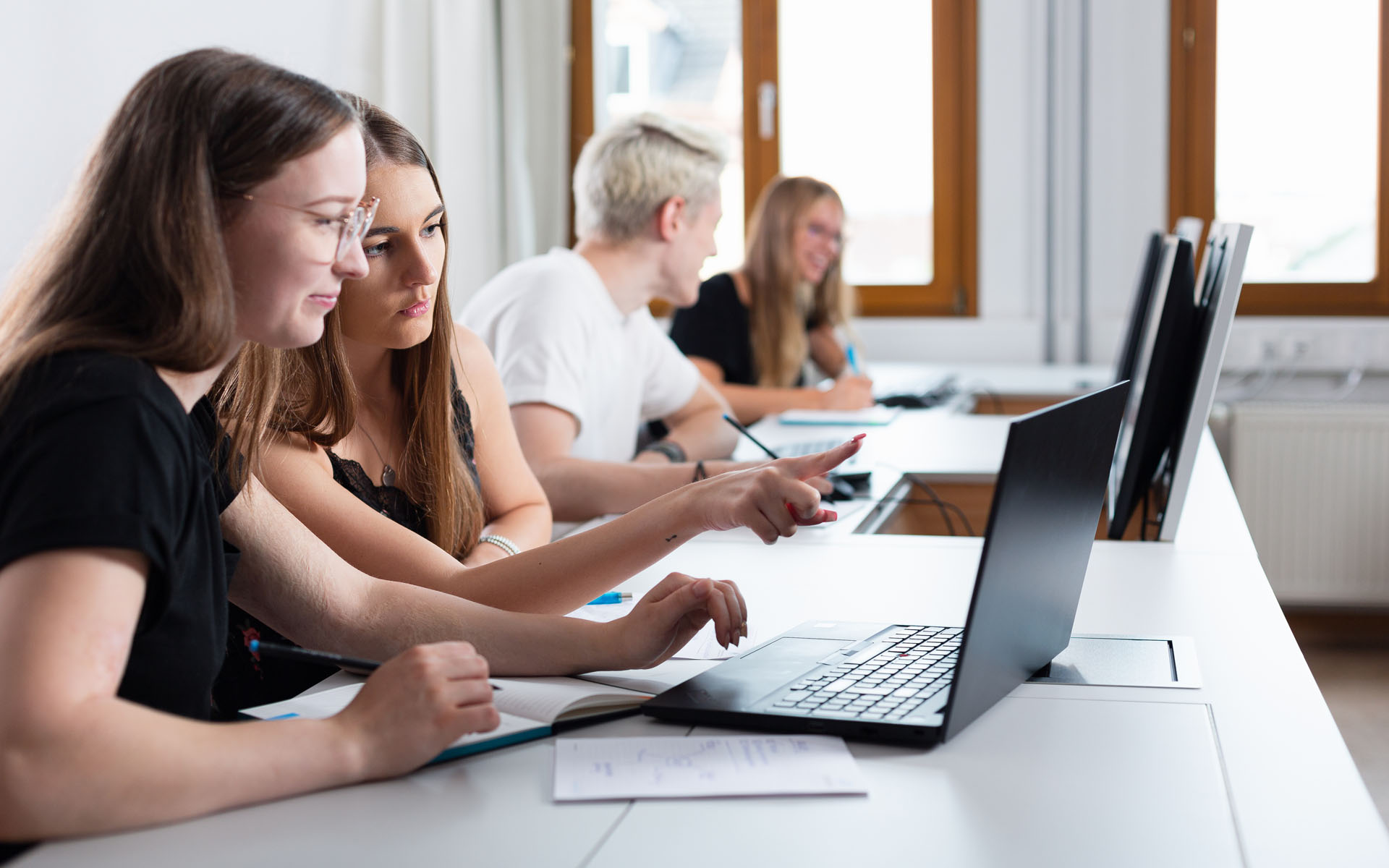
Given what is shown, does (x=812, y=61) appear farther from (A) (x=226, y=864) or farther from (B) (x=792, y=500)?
(A) (x=226, y=864)

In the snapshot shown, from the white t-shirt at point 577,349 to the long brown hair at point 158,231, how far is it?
1.11 meters

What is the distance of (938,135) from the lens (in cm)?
398

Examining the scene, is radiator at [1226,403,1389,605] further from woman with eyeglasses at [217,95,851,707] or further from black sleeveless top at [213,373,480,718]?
black sleeveless top at [213,373,480,718]

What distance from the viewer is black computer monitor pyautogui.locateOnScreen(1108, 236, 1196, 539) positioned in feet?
5.08

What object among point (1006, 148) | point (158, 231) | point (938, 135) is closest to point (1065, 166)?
point (1006, 148)

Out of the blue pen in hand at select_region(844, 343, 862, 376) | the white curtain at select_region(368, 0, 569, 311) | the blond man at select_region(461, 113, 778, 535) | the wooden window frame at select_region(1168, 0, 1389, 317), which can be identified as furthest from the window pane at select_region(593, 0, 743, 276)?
the blond man at select_region(461, 113, 778, 535)

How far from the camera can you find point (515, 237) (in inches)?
159

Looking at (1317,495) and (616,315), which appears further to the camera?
(1317,495)

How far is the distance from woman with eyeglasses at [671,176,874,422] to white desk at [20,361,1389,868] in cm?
213

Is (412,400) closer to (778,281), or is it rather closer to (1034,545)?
(1034,545)

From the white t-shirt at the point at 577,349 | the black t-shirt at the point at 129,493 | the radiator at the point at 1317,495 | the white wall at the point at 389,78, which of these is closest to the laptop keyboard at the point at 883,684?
the black t-shirt at the point at 129,493

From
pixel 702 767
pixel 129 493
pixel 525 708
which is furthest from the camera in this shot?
pixel 525 708

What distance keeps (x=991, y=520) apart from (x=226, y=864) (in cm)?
50

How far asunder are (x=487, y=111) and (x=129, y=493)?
337 cm
